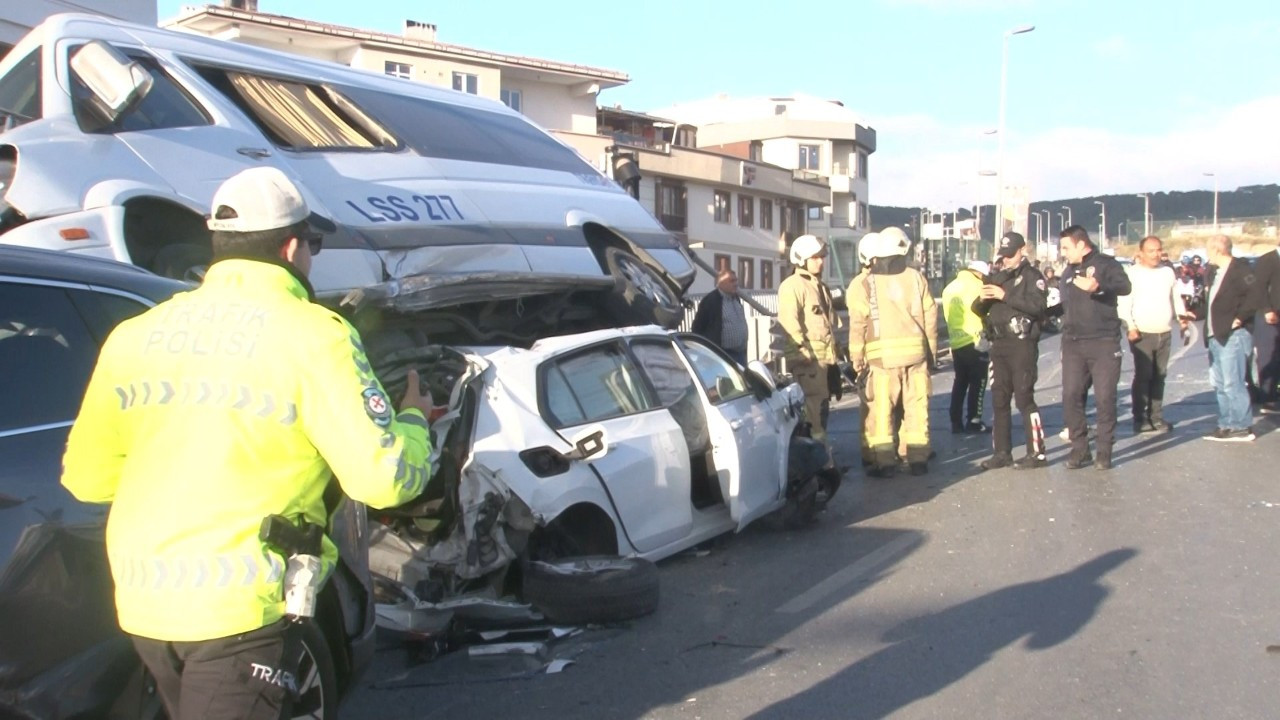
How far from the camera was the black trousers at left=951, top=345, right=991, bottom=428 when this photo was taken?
12.1 metres

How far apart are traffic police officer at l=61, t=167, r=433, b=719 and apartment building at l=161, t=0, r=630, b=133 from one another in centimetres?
3185

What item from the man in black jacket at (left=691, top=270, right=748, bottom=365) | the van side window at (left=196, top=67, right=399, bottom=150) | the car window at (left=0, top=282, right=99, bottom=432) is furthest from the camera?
the man in black jacket at (left=691, top=270, right=748, bottom=365)

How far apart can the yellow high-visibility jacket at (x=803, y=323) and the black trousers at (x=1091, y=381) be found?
6.19ft

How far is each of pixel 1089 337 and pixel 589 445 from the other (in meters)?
5.16

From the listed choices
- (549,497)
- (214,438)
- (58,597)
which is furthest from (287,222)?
(549,497)

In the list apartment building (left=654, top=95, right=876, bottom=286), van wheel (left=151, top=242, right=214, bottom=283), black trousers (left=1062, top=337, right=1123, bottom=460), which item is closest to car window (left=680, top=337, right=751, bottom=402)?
van wheel (left=151, top=242, right=214, bottom=283)

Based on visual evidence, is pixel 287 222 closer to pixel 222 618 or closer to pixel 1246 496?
pixel 222 618

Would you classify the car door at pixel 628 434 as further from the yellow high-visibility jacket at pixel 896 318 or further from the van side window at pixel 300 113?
the yellow high-visibility jacket at pixel 896 318

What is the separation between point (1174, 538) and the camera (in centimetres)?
766

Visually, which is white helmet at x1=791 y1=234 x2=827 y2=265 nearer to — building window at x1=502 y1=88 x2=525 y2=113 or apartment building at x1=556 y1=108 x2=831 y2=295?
apartment building at x1=556 y1=108 x2=831 y2=295

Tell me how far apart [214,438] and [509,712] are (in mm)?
2753

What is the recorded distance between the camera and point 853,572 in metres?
7.07

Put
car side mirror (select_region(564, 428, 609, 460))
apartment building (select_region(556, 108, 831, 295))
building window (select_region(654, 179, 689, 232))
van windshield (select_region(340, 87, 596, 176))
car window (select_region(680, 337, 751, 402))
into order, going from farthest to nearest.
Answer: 1. building window (select_region(654, 179, 689, 232))
2. apartment building (select_region(556, 108, 831, 295))
3. van windshield (select_region(340, 87, 596, 176))
4. car window (select_region(680, 337, 751, 402))
5. car side mirror (select_region(564, 428, 609, 460))

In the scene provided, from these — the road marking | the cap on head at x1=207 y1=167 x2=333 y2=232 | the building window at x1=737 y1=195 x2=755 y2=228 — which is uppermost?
the building window at x1=737 y1=195 x2=755 y2=228
